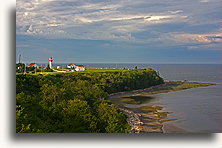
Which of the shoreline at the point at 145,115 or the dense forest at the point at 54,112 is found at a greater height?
the dense forest at the point at 54,112

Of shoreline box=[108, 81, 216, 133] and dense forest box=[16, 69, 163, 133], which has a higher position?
dense forest box=[16, 69, 163, 133]

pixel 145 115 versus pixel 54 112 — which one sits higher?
pixel 54 112

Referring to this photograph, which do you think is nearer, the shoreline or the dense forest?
the dense forest

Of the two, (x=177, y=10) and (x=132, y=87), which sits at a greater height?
(x=177, y=10)

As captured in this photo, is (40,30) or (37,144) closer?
(37,144)

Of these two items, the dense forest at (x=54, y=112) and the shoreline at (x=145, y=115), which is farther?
the shoreline at (x=145, y=115)

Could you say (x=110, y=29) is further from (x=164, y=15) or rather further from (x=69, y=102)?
(x=69, y=102)

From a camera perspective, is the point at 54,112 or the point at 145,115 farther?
the point at 145,115

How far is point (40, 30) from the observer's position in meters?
5.33
